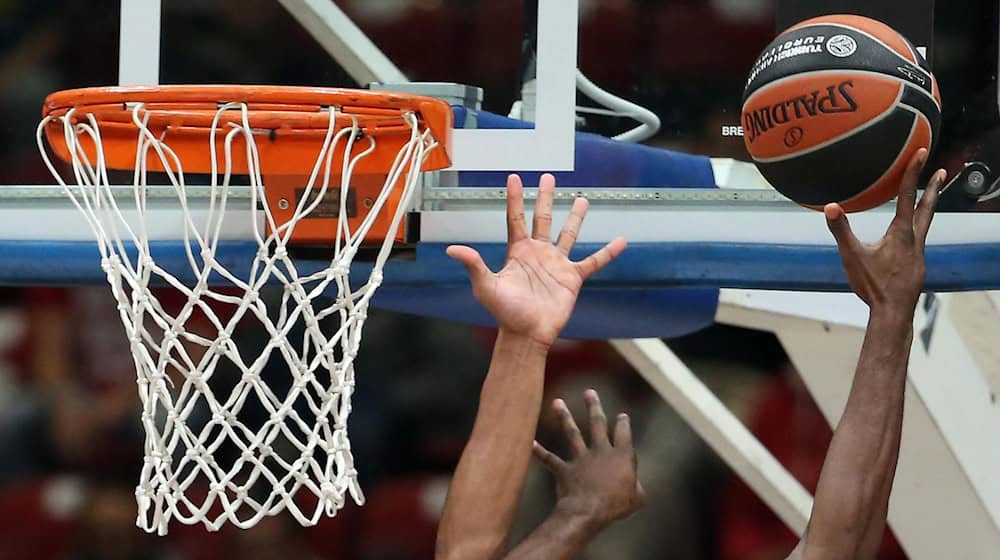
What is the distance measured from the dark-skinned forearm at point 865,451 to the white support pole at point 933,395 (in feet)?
3.51

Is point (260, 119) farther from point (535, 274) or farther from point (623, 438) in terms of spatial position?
point (623, 438)

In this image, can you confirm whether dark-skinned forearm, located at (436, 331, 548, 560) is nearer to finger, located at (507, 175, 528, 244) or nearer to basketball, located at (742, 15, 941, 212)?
finger, located at (507, 175, 528, 244)

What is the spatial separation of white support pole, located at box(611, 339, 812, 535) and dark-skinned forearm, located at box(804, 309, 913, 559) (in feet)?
6.20

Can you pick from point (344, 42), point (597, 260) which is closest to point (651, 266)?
point (597, 260)

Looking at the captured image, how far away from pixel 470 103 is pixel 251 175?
48cm

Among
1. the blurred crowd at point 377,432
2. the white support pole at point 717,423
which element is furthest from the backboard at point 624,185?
the blurred crowd at point 377,432

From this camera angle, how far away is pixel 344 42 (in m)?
2.91

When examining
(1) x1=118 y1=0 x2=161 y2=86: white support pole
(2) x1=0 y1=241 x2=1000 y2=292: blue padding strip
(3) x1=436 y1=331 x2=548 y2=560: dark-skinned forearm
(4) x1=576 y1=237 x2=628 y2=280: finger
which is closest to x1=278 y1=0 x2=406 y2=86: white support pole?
(1) x1=118 y1=0 x2=161 y2=86: white support pole

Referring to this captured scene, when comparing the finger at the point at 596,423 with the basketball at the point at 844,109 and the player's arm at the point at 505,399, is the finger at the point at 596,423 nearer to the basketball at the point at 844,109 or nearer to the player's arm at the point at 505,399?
the player's arm at the point at 505,399

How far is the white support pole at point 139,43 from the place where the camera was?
1.98m

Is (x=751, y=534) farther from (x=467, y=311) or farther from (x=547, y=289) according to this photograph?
(x=547, y=289)

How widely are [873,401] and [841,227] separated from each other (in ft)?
0.69

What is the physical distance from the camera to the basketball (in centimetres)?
163

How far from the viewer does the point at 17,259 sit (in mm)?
2029
